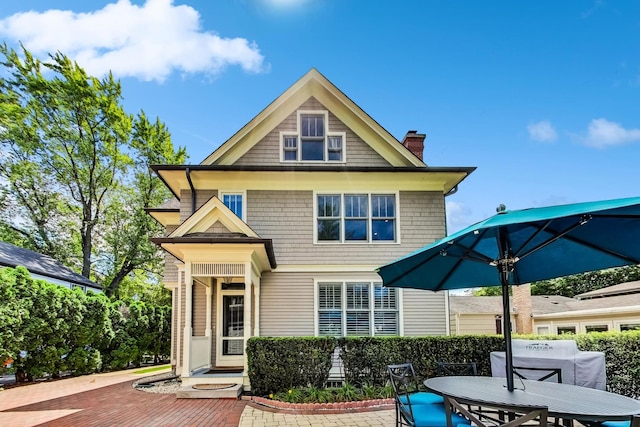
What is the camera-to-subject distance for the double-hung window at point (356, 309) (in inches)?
430

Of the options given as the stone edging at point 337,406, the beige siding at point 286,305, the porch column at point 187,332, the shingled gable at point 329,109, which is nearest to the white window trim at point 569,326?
the shingled gable at point 329,109

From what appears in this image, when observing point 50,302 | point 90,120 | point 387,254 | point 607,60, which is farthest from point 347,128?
point 90,120

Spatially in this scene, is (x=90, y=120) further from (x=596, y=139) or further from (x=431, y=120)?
(x=596, y=139)

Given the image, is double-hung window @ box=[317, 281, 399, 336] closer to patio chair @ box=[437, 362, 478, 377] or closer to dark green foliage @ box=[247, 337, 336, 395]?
dark green foliage @ box=[247, 337, 336, 395]

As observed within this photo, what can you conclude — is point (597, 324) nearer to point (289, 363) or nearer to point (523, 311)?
point (523, 311)

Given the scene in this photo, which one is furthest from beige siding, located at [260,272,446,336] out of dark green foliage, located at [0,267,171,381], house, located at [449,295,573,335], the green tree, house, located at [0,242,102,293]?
the green tree

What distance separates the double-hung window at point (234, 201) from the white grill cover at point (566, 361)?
729cm

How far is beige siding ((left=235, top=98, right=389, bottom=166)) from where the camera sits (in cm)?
1162

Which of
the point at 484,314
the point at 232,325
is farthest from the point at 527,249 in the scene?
the point at 484,314

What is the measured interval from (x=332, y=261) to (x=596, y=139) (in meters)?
42.5

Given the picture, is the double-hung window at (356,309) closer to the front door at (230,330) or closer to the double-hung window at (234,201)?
the front door at (230,330)

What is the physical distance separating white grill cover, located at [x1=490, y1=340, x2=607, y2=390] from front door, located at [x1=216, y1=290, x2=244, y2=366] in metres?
6.83

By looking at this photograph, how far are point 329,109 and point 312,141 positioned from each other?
107 centimetres

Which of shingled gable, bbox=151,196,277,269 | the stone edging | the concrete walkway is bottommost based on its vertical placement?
the concrete walkway
